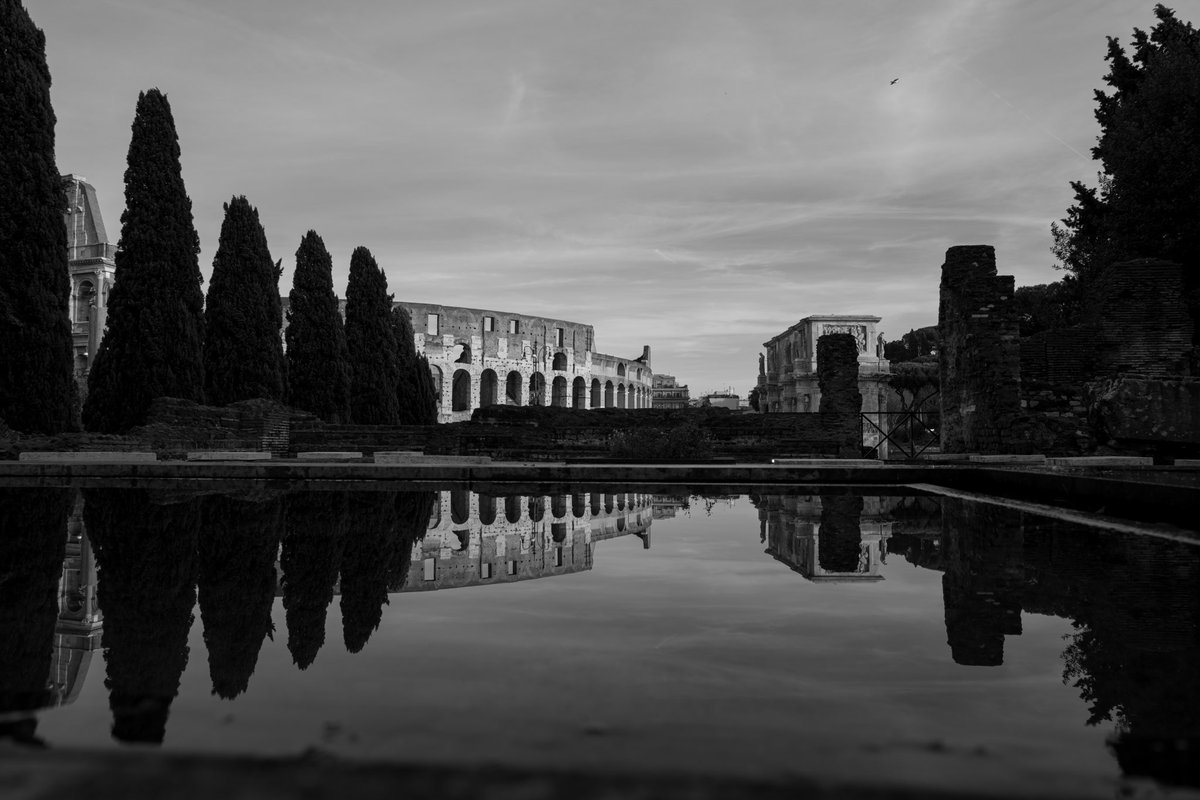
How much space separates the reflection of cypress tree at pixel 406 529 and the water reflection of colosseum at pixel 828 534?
174 cm

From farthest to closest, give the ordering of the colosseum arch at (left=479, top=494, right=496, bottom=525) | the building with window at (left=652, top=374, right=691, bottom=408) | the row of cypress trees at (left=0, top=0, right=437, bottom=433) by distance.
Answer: the building with window at (left=652, top=374, right=691, bottom=408) → the row of cypress trees at (left=0, top=0, right=437, bottom=433) → the colosseum arch at (left=479, top=494, right=496, bottom=525)

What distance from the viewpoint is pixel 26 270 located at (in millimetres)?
17906

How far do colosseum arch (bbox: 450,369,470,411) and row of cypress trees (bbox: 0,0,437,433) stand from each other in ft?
77.2

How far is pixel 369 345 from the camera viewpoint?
30250 mm

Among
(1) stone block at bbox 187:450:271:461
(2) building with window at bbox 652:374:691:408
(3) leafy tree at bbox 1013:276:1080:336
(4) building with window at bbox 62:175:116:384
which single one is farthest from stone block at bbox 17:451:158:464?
(2) building with window at bbox 652:374:691:408

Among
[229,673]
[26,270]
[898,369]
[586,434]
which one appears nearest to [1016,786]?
[229,673]

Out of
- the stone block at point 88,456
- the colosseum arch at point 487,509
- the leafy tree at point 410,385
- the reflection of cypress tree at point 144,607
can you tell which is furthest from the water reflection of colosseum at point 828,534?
the leafy tree at point 410,385

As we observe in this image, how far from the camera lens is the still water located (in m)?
1.40

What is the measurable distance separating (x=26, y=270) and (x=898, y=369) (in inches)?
1515

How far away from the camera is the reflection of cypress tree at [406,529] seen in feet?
11.6

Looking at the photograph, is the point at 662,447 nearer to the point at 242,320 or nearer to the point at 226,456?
the point at 226,456

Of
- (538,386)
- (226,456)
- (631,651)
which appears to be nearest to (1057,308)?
(226,456)

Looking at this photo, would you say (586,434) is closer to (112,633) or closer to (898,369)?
(112,633)

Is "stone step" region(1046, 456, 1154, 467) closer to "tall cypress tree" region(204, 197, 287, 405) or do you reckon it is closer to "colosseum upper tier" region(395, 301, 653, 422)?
"tall cypress tree" region(204, 197, 287, 405)
